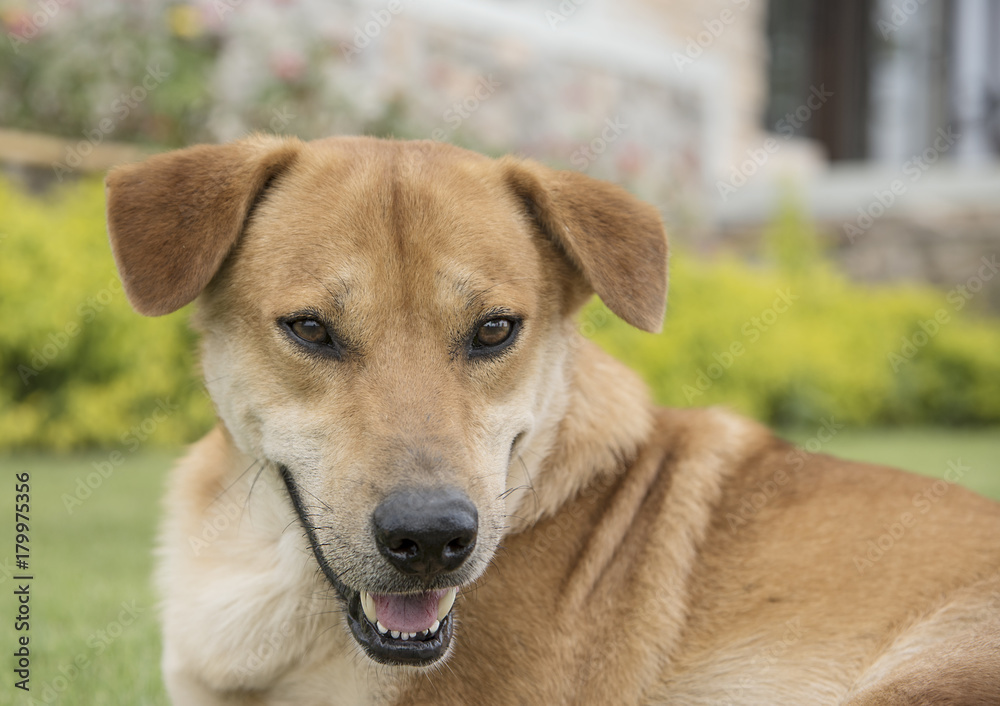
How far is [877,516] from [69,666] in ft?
9.49

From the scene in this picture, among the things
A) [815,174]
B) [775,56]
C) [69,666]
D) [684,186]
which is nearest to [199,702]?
[69,666]

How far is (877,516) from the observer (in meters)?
2.93

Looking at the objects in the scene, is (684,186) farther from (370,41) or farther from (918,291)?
(370,41)
